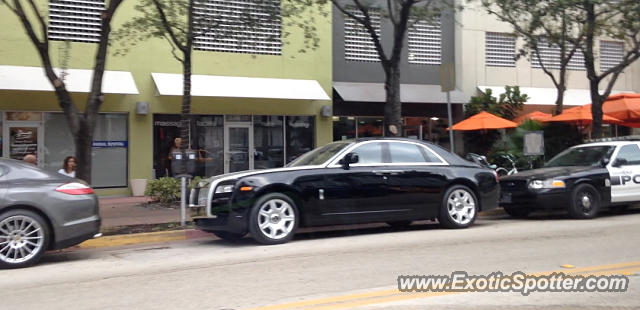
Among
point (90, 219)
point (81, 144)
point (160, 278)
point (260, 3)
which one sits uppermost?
point (260, 3)

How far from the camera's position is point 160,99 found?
665 inches

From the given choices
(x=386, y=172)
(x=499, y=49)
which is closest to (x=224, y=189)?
(x=386, y=172)

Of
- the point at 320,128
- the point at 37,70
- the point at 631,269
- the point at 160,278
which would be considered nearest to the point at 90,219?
the point at 160,278

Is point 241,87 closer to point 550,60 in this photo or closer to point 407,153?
point 407,153

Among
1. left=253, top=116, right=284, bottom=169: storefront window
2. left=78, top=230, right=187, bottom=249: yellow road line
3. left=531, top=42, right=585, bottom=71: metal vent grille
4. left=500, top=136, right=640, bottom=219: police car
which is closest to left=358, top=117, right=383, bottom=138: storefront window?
left=253, top=116, right=284, bottom=169: storefront window

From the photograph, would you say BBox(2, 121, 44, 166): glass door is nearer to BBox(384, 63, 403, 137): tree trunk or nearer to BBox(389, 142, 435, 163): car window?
BBox(384, 63, 403, 137): tree trunk

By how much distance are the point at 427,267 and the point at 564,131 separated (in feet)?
40.4

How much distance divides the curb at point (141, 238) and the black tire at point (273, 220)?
1847mm

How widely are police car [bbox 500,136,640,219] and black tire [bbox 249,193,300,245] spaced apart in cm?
479

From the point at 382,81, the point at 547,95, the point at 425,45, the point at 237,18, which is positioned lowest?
the point at 547,95

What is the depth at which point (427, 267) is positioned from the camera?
6930mm

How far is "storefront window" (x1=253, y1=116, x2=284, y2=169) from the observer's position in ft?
60.5

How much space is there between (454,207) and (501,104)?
37.3 ft

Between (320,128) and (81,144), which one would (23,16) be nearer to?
(81,144)
